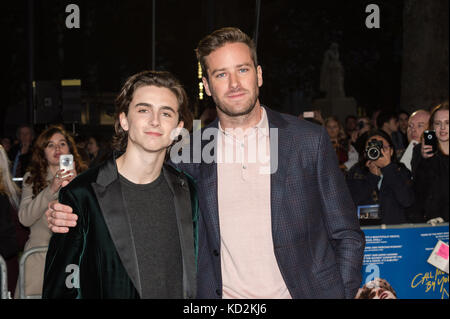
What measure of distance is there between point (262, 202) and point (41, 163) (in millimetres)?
3565

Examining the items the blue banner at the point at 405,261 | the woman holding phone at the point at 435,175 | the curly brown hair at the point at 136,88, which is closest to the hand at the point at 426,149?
the woman holding phone at the point at 435,175

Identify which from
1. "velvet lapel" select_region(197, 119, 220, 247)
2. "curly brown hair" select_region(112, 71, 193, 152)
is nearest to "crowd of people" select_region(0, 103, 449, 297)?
"curly brown hair" select_region(112, 71, 193, 152)

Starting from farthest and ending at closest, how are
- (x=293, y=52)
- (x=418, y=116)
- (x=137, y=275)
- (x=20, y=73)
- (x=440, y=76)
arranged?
(x=20, y=73)
(x=293, y=52)
(x=440, y=76)
(x=418, y=116)
(x=137, y=275)

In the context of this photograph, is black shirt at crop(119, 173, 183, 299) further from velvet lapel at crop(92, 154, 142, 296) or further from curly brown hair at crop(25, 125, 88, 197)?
curly brown hair at crop(25, 125, 88, 197)

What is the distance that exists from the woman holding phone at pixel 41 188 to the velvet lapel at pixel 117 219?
2.47 metres

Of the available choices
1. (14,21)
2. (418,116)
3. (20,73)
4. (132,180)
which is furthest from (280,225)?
(20,73)

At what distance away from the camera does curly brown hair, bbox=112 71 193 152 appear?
131 inches

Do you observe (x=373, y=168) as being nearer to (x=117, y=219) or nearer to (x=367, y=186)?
(x=367, y=186)

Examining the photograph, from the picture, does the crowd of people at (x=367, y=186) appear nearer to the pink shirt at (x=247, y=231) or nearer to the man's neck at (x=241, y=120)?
the man's neck at (x=241, y=120)

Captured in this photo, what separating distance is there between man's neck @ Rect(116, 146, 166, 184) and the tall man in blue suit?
35 cm

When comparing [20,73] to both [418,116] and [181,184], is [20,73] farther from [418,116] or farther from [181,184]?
[181,184]

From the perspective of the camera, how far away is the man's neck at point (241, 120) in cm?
351

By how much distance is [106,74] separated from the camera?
39250 mm

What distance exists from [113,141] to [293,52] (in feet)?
84.6
